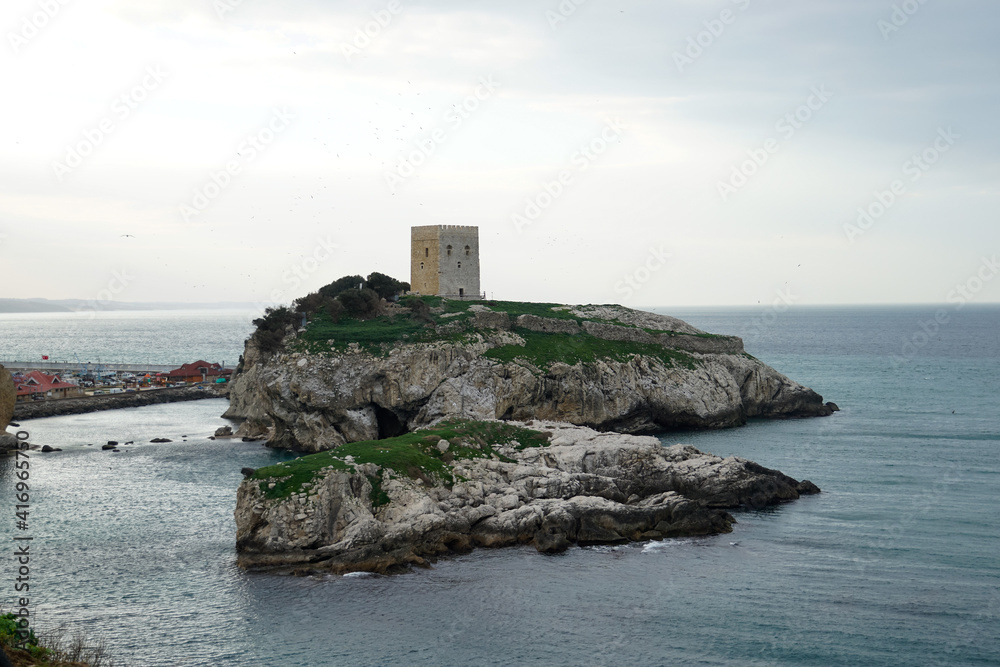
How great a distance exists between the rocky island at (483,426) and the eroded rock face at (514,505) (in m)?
0.08

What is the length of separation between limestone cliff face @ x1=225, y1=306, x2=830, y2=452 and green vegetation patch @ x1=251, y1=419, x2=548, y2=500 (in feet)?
35.7

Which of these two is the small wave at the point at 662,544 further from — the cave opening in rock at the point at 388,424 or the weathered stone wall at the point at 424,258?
the weathered stone wall at the point at 424,258

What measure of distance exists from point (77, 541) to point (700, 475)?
29.4 meters

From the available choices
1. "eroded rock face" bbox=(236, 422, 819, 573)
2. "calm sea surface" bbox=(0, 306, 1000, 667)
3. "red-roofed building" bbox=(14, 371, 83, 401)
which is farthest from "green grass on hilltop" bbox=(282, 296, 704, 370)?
"red-roofed building" bbox=(14, 371, 83, 401)

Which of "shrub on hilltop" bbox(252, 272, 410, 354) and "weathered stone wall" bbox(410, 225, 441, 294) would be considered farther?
"weathered stone wall" bbox(410, 225, 441, 294)

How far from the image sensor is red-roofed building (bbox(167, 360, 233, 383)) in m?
115

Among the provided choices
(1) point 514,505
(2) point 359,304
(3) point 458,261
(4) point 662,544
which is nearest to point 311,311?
(2) point 359,304

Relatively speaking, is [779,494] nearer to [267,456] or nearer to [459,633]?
[459,633]

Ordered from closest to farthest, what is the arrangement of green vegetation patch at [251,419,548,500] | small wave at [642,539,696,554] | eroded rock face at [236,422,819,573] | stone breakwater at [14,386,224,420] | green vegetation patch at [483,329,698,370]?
1. eroded rock face at [236,422,819,573]
2. green vegetation patch at [251,419,548,500]
3. small wave at [642,539,696,554]
4. green vegetation patch at [483,329,698,370]
5. stone breakwater at [14,386,224,420]

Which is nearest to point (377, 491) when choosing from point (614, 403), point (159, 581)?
point (159, 581)

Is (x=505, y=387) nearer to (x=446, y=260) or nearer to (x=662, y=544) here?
(x=446, y=260)

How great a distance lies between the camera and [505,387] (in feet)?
214

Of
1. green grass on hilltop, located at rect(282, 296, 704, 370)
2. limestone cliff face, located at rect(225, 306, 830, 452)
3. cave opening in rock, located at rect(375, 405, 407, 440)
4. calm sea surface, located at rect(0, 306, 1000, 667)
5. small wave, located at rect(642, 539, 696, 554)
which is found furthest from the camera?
green grass on hilltop, located at rect(282, 296, 704, 370)

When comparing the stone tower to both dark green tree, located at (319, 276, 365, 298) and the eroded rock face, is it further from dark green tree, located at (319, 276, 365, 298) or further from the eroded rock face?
the eroded rock face
